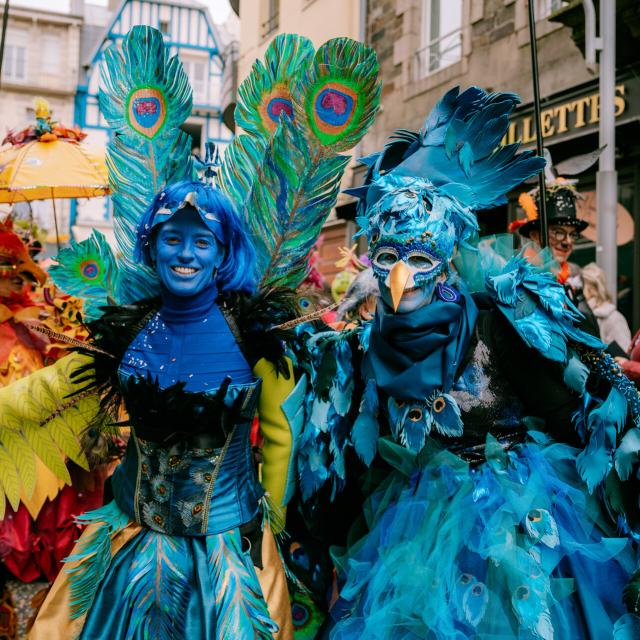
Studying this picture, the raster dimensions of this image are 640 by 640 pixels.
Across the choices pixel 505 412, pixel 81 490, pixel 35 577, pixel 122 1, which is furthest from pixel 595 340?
pixel 122 1

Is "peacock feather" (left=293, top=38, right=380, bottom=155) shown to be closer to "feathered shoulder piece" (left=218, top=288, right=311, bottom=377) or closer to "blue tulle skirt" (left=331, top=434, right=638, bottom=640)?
"feathered shoulder piece" (left=218, top=288, right=311, bottom=377)

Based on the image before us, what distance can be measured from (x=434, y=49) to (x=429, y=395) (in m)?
8.26

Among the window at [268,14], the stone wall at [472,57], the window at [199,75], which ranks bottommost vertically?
the stone wall at [472,57]

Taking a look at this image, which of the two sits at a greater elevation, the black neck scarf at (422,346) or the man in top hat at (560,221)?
the man in top hat at (560,221)

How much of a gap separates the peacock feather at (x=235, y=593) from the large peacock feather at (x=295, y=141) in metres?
0.87

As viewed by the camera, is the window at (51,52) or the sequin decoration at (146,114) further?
the window at (51,52)

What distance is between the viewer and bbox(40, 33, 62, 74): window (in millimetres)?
28172

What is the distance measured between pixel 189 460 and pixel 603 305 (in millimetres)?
3201

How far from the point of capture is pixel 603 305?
15.0ft

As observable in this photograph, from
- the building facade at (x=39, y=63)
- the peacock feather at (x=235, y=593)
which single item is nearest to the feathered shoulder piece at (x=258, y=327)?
the peacock feather at (x=235, y=593)

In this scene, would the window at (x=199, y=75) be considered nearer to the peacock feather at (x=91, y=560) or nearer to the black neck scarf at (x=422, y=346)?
the peacock feather at (x=91, y=560)

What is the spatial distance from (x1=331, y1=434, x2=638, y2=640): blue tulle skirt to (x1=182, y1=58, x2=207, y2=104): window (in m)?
25.8

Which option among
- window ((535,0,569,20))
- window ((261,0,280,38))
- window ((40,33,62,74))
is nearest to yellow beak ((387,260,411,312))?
window ((535,0,569,20))

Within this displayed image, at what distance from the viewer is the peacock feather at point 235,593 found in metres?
2.10
